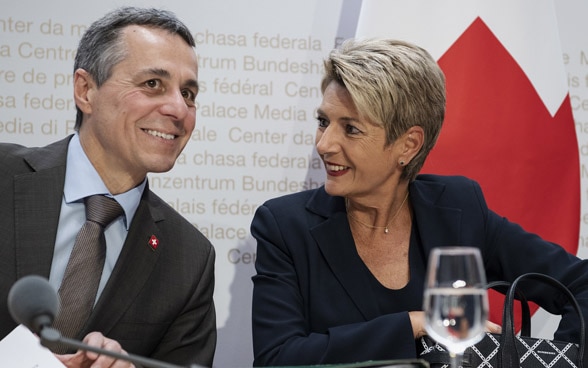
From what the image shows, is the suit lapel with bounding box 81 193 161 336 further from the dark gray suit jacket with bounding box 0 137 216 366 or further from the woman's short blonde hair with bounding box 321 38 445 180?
the woman's short blonde hair with bounding box 321 38 445 180

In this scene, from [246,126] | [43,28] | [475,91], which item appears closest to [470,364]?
[475,91]

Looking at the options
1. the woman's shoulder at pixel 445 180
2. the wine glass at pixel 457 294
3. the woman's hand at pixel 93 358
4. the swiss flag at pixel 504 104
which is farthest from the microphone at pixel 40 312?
the swiss flag at pixel 504 104

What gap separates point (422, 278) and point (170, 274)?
2.72 ft

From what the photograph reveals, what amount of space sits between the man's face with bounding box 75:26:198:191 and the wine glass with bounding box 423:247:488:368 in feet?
4.37

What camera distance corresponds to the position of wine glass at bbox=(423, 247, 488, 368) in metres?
1.40

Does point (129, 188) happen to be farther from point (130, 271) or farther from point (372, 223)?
point (372, 223)

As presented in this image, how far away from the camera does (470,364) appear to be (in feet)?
7.19

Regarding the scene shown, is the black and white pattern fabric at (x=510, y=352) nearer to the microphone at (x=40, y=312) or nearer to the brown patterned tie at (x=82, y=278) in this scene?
the brown patterned tie at (x=82, y=278)

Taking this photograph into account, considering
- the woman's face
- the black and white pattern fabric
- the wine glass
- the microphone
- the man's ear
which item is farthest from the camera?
the woman's face

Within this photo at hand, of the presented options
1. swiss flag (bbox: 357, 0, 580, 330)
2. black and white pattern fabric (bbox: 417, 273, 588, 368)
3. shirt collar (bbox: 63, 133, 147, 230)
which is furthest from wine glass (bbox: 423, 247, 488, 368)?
swiss flag (bbox: 357, 0, 580, 330)

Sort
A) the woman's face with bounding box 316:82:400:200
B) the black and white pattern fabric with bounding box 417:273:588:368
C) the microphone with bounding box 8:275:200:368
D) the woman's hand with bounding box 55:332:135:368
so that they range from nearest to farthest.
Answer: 1. the microphone with bounding box 8:275:200:368
2. the woman's hand with bounding box 55:332:135:368
3. the black and white pattern fabric with bounding box 417:273:588:368
4. the woman's face with bounding box 316:82:400:200

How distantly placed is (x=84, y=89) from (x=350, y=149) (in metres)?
0.90

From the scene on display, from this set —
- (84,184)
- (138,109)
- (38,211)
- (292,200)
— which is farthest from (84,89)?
(292,200)

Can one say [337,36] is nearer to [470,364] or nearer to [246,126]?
[246,126]
